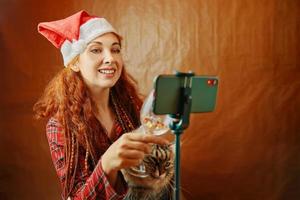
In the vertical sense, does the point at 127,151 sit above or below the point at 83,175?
above

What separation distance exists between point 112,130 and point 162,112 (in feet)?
1.63

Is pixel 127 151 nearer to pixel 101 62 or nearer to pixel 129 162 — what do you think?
pixel 129 162

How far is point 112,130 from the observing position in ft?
5.48

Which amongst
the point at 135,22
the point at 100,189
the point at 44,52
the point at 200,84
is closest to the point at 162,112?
the point at 200,84

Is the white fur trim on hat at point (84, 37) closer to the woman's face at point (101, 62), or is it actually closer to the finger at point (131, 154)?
the woman's face at point (101, 62)

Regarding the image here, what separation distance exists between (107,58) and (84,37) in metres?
0.12

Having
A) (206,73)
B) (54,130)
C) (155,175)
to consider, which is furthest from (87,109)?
(206,73)

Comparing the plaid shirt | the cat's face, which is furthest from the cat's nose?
the plaid shirt

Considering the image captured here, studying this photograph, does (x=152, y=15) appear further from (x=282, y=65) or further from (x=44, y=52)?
(x=282, y=65)

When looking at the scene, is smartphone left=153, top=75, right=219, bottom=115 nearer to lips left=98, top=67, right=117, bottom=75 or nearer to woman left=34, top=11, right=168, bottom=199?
woman left=34, top=11, right=168, bottom=199

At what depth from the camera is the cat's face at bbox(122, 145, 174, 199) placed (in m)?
1.58

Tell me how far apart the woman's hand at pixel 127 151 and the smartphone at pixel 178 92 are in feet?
0.78

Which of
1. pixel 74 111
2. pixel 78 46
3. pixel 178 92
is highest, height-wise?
pixel 78 46

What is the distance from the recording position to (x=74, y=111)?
159cm
